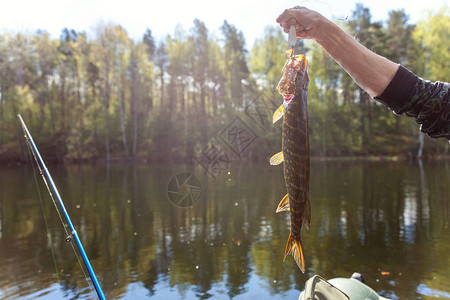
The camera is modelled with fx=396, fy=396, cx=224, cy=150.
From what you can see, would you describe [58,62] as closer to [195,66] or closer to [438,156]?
[195,66]

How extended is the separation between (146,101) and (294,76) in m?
43.6

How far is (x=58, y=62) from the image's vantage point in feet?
147

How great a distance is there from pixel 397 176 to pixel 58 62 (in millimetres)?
37590

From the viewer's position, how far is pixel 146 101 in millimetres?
44000

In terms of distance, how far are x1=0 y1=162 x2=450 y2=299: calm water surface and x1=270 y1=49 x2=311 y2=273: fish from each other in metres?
2.53

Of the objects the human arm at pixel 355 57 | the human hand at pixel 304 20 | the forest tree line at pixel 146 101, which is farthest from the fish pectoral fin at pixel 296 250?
the forest tree line at pixel 146 101

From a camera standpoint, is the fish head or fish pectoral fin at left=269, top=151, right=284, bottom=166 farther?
fish pectoral fin at left=269, top=151, right=284, bottom=166

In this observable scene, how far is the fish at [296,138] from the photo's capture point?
167cm

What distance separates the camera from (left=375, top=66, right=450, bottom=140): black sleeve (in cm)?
131

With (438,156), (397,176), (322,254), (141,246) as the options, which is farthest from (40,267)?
(438,156)

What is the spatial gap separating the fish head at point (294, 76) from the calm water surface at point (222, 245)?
2.61 metres

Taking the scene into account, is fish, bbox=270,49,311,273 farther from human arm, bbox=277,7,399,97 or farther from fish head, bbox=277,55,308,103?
human arm, bbox=277,7,399,97

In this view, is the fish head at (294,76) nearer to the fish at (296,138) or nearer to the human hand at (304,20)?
the fish at (296,138)

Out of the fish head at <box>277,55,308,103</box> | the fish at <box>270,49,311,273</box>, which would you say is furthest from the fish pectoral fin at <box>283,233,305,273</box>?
the fish head at <box>277,55,308,103</box>
